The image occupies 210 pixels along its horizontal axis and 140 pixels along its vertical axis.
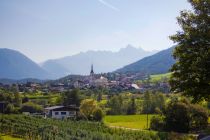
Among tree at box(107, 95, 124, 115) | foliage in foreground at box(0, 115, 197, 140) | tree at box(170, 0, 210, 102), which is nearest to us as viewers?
tree at box(170, 0, 210, 102)

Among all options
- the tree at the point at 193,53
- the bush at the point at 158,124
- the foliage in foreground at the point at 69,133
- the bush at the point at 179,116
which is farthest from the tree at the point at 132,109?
the tree at the point at 193,53

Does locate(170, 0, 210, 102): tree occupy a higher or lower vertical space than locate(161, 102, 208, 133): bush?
higher

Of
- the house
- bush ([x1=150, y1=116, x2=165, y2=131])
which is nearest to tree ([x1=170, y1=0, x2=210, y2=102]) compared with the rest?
bush ([x1=150, y1=116, x2=165, y2=131])

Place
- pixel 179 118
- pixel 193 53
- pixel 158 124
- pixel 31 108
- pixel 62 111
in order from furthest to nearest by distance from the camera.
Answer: pixel 31 108
pixel 62 111
pixel 158 124
pixel 179 118
pixel 193 53

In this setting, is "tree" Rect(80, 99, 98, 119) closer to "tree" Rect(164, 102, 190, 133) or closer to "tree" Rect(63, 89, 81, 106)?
"tree" Rect(63, 89, 81, 106)

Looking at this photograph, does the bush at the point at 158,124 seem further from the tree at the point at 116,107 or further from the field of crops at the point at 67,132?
the tree at the point at 116,107

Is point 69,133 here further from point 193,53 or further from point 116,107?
point 116,107

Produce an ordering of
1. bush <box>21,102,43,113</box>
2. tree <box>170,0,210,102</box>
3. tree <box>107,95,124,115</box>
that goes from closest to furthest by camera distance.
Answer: tree <box>170,0,210,102</box>
tree <box>107,95,124,115</box>
bush <box>21,102,43,113</box>

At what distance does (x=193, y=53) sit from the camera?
1336cm

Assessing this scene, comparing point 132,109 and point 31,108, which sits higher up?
point 132,109

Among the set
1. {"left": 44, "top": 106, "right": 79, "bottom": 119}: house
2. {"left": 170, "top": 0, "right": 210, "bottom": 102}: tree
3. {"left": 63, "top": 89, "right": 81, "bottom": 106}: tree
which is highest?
{"left": 170, "top": 0, "right": 210, "bottom": 102}: tree

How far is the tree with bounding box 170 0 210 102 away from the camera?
12930mm

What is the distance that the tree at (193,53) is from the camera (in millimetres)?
12930

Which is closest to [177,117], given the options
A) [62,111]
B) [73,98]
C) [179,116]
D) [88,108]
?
[179,116]
